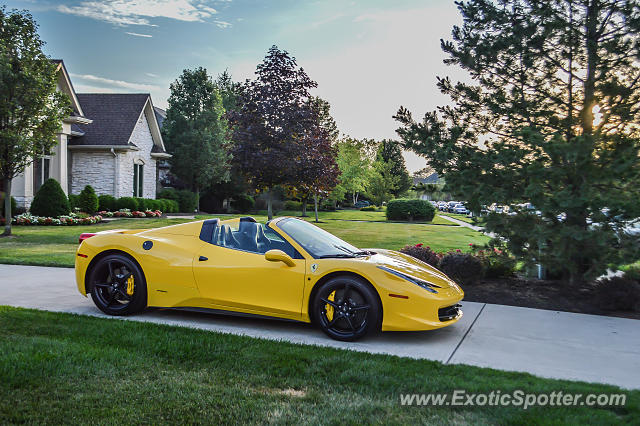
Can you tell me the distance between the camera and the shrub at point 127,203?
83.3 feet

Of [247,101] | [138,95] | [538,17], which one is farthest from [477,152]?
[138,95]

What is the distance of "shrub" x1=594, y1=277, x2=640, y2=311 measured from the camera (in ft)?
22.5

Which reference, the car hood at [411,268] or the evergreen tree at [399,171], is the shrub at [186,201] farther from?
the evergreen tree at [399,171]

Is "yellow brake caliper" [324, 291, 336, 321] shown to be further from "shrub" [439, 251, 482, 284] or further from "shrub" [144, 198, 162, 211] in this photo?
"shrub" [144, 198, 162, 211]

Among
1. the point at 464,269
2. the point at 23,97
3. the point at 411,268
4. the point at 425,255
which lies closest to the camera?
the point at 411,268

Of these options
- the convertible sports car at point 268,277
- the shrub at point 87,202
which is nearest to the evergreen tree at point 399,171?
the shrub at point 87,202

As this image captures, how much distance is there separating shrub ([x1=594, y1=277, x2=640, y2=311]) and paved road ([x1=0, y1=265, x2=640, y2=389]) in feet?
1.43

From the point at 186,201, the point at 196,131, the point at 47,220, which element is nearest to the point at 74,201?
the point at 47,220

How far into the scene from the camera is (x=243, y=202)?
38.7 metres

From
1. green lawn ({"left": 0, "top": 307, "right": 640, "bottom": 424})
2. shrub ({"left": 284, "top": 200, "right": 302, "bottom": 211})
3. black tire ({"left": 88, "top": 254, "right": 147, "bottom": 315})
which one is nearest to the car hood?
green lawn ({"left": 0, "top": 307, "right": 640, "bottom": 424})

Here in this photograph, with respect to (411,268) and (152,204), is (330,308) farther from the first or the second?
(152,204)

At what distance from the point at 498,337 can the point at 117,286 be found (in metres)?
4.41

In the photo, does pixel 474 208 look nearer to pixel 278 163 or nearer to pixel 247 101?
pixel 278 163

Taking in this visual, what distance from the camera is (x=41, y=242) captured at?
47.0 ft
